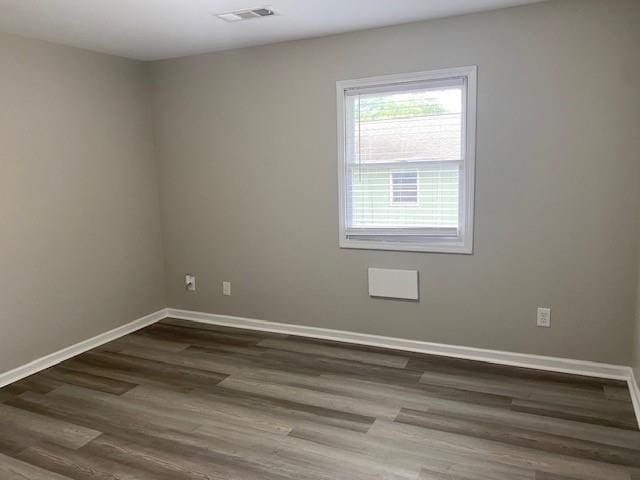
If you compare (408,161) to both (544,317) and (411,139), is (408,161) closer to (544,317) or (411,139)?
(411,139)

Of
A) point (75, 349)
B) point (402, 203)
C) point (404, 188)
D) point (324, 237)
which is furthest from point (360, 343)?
point (75, 349)

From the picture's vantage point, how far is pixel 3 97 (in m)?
3.33

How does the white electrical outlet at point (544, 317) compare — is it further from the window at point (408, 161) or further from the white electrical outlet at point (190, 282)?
the white electrical outlet at point (190, 282)

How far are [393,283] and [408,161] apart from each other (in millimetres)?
904

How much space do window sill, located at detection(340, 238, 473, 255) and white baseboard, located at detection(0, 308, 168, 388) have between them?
1.97 meters

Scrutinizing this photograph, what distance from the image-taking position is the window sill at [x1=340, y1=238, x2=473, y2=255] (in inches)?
139

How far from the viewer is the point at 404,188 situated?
12.0ft

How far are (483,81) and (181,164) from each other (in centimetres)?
260

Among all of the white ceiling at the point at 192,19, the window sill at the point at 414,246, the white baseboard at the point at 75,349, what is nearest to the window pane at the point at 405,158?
the window sill at the point at 414,246

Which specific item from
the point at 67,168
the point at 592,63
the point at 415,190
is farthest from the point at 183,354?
the point at 592,63

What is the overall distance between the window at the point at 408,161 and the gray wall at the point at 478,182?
9 centimetres

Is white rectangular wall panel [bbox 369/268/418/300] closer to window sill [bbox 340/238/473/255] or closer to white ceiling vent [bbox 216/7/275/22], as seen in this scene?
window sill [bbox 340/238/473/255]

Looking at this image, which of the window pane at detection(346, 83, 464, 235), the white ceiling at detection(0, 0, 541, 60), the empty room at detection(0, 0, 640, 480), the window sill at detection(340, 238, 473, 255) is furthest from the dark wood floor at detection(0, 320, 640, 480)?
the white ceiling at detection(0, 0, 541, 60)

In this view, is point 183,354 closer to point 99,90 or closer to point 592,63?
point 99,90
